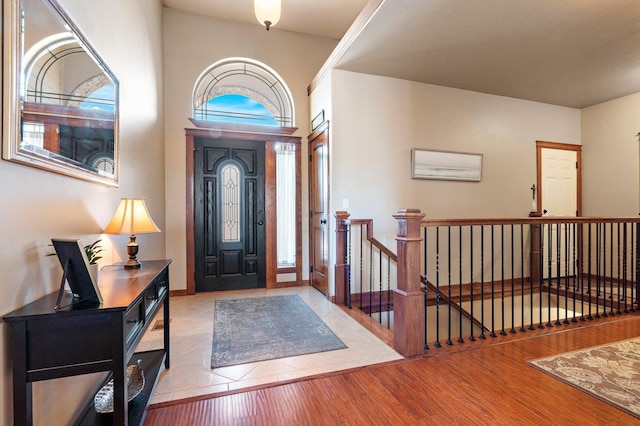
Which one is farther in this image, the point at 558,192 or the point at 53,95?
the point at 558,192

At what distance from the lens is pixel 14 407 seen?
3.40 feet

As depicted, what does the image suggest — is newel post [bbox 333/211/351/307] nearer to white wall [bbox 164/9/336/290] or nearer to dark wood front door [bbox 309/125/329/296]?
dark wood front door [bbox 309/125/329/296]

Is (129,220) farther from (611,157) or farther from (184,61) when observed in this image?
(611,157)

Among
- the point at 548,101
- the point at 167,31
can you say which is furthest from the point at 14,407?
the point at 548,101

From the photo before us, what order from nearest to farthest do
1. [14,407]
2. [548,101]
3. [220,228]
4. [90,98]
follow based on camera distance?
[14,407] → [90,98] → [220,228] → [548,101]

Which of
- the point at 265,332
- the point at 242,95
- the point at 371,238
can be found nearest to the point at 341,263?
the point at 371,238

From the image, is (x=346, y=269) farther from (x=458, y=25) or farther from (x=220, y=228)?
(x=458, y=25)

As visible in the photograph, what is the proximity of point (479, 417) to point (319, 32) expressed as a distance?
4.77 meters

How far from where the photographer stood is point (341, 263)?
3.64 m

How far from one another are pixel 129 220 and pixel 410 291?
1940mm

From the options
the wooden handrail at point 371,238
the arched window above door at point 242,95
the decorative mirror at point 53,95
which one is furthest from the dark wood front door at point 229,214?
the decorative mirror at point 53,95

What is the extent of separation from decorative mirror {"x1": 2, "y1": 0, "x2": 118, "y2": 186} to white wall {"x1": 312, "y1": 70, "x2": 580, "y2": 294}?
2351 mm

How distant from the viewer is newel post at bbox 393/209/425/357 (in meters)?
2.25

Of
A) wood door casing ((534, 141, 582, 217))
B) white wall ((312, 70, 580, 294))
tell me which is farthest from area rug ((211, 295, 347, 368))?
wood door casing ((534, 141, 582, 217))
